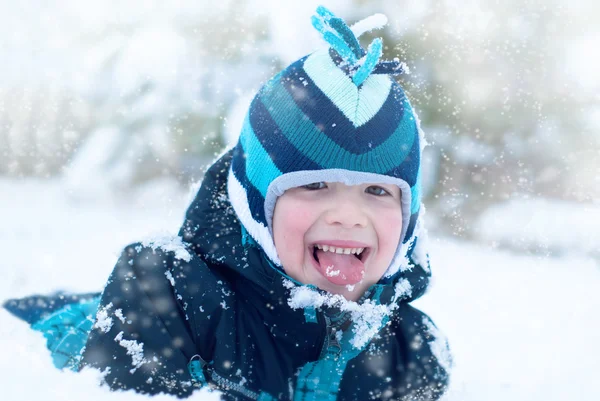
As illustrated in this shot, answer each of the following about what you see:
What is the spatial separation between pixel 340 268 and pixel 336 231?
0.36 ft

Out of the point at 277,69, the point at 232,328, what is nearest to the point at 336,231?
the point at 232,328

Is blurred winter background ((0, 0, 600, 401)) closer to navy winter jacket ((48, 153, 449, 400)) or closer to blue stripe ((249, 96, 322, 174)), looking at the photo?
navy winter jacket ((48, 153, 449, 400))

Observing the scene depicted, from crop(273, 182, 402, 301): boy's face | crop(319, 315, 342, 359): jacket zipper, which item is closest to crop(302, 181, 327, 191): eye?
crop(273, 182, 402, 301): boy's face

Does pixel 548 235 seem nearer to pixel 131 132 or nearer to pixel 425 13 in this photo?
pixel 425 13

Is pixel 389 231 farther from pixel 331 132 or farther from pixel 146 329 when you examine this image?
pixel 146 329

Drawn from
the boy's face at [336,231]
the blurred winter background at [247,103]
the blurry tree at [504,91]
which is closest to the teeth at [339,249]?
the boy's face at [336,231]

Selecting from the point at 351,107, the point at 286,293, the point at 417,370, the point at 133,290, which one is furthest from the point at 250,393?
the point at 351,107

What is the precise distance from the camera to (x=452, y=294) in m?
3.13

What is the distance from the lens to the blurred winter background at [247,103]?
12.1 ft

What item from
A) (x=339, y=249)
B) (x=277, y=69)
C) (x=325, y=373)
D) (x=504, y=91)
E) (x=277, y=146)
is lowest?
(x=325, y=373)

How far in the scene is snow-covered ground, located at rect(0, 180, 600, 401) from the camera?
69.9 inches

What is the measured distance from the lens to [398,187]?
5.16 feet

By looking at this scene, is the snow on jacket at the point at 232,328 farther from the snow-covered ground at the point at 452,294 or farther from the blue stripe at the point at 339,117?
the blue stripe at the point at 339,117

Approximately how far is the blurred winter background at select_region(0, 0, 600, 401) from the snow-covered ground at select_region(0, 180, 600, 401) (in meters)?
0.02
